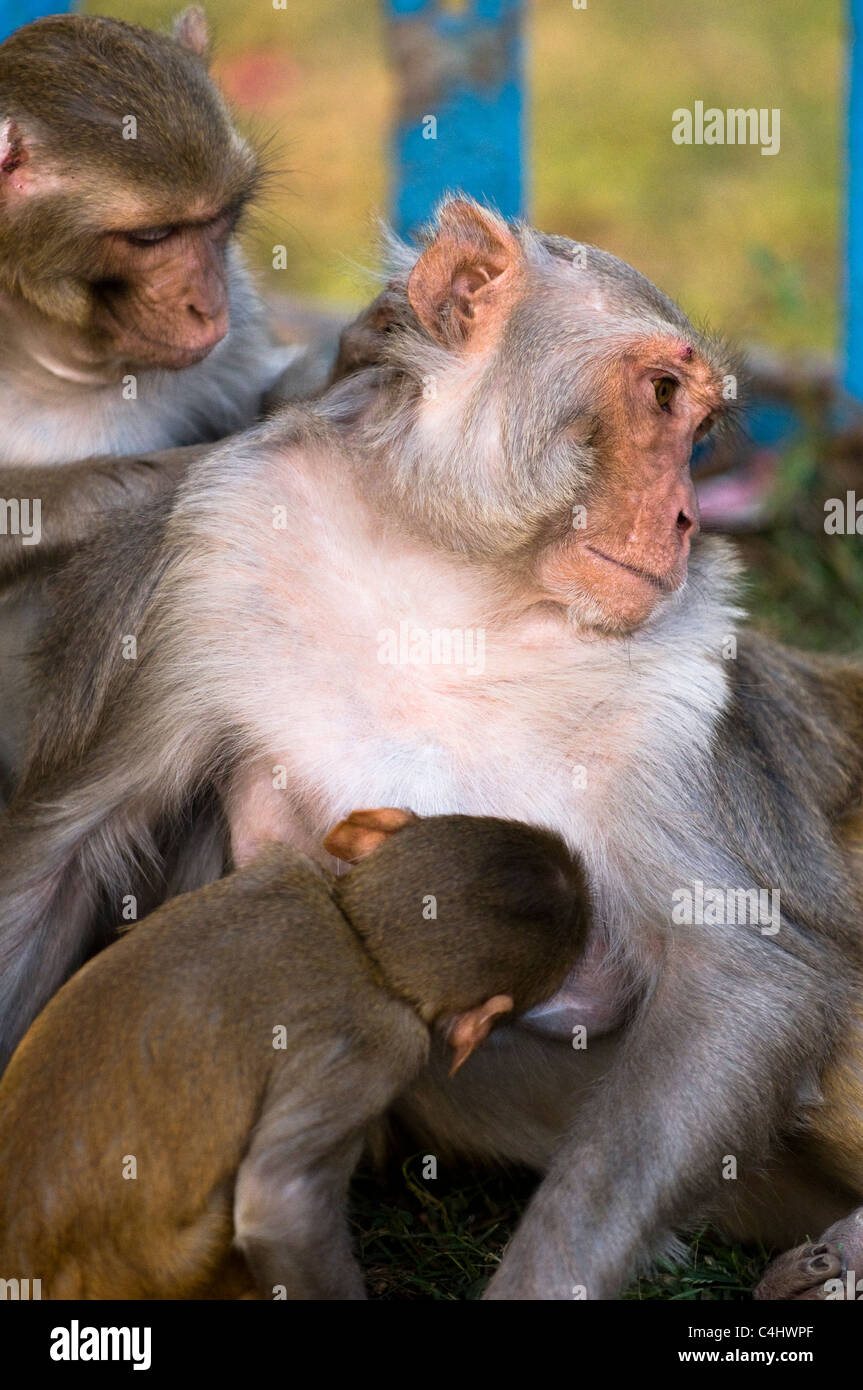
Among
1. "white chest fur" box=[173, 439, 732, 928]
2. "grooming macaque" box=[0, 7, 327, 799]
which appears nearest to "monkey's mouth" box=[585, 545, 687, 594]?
"white chest fur" box=[173, 439, 732, 928]

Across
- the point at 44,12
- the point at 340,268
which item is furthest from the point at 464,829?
the point at 44,12

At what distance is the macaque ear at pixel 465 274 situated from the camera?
373 cm

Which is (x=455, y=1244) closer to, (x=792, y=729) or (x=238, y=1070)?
(x=238, y=1070)

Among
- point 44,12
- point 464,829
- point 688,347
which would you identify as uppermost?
point 44,12

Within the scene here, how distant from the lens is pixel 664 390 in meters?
3.62

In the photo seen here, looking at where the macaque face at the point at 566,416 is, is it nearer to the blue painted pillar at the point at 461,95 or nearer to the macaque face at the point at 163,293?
the macaque face at the point at 163,293

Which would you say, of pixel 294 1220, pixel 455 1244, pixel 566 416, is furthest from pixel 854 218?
pixel 294 1220

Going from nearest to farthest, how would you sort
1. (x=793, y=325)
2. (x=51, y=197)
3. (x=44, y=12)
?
(x=51, y=197) → (x=44, y=12) → (x=793, y=325)

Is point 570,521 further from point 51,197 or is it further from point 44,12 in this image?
point 44,12

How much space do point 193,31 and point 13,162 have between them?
0.96m

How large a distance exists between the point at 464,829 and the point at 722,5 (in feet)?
34.0

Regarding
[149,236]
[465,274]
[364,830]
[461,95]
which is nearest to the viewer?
[364,830]

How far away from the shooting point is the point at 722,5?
39.7ft

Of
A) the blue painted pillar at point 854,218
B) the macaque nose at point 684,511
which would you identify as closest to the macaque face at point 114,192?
the macaque nose at point 684,511
